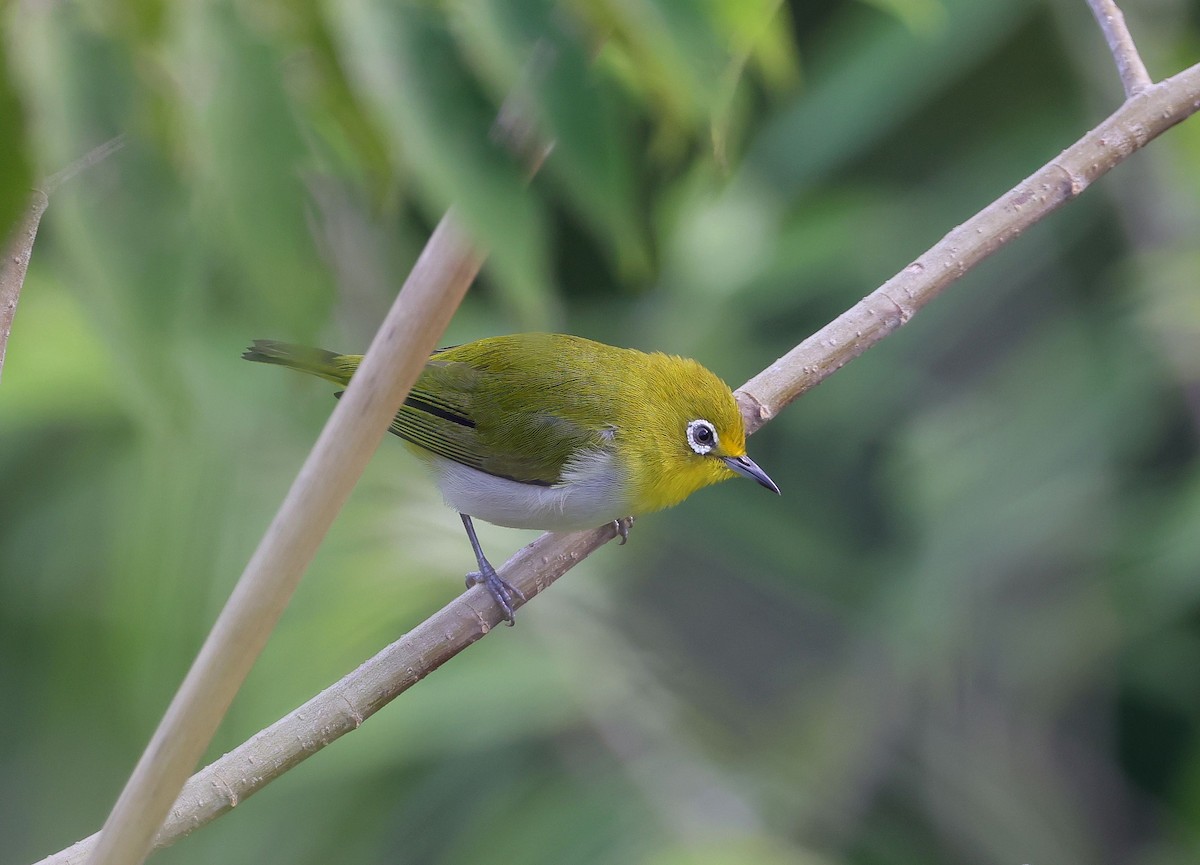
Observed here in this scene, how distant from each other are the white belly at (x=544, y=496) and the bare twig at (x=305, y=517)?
4.55 feet

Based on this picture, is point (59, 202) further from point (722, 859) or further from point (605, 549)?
point (605, 549)

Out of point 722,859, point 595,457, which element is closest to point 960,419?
point 595,457

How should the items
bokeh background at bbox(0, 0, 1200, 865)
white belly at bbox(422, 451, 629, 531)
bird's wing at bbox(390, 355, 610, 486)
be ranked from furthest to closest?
bird's wing at bbox(390, 355, 610, 486) → white belly at bbox(422, 451, 629, 531) → bokeh background at bbox(0, 0, 1200, 865)

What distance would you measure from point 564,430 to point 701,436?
1.20 ft

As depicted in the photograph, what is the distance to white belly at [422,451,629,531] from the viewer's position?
8.16ft

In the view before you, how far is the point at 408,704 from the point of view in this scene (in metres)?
2.77

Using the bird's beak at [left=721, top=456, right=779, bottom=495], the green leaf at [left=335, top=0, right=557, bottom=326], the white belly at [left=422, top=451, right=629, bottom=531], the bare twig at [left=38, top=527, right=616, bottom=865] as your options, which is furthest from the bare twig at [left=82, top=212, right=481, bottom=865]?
the bird's beak at [left=721, top=456, right=779, bottom=495]

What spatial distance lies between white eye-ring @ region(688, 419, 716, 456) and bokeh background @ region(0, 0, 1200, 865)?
0.59m

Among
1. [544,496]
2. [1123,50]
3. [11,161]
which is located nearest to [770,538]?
[544,496]

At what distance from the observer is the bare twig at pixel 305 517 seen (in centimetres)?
98

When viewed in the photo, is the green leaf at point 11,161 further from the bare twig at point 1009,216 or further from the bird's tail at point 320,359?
the bare twig at point 1009,216

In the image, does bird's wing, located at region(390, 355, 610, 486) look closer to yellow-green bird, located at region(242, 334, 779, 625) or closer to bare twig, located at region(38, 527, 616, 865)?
yellow-green bird, located at region(242, 334, 779, 625)

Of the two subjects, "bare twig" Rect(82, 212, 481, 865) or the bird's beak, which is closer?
"bare twig" Rect(82, 212, 481, 865)

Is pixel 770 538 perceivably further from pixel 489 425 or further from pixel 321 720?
pixel 321 720
